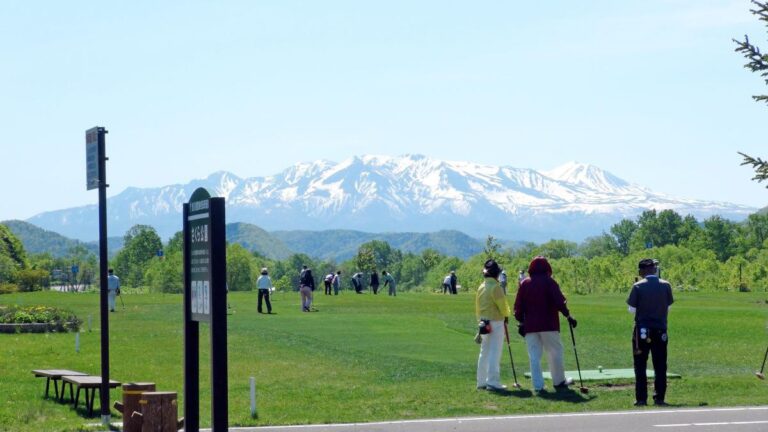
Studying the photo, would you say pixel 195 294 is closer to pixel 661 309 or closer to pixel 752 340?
pixel 661 309

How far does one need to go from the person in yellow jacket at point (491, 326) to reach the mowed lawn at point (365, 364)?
39cm

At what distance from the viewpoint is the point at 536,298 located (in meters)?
17.9

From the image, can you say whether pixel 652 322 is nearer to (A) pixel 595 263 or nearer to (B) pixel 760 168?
(B) pixel 760 168

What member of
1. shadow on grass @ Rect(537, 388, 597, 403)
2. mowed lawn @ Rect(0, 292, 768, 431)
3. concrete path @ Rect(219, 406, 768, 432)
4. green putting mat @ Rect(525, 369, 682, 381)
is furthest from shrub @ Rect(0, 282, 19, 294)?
concrete path @ Rect(219, 406, 768, 432)

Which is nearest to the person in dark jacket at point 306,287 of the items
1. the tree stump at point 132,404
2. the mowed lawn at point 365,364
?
the mowed lawn at point 365,364

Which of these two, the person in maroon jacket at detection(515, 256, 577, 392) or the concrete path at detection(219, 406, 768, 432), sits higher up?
the person in maroon jacket at detection(515, 256, 577, 392)

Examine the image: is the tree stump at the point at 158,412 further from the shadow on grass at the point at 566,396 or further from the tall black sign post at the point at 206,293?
the shadow on grass at the point at 566,396

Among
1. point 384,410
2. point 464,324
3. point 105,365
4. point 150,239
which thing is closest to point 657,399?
point 384,410

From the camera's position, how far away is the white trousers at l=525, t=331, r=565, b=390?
17766 mm

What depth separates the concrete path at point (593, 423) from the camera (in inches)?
565

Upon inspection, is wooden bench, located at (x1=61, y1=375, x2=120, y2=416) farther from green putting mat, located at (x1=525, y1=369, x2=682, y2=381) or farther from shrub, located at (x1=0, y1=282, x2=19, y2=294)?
shrub, located at (x1=0, y1=282, x2=19, y2=294)

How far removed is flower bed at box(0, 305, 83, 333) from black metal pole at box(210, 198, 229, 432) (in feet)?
77.0

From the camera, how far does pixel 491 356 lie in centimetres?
1811

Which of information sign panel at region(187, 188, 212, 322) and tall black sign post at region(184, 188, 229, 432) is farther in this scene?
information sign panel at region(187, 188, 212, 322)
